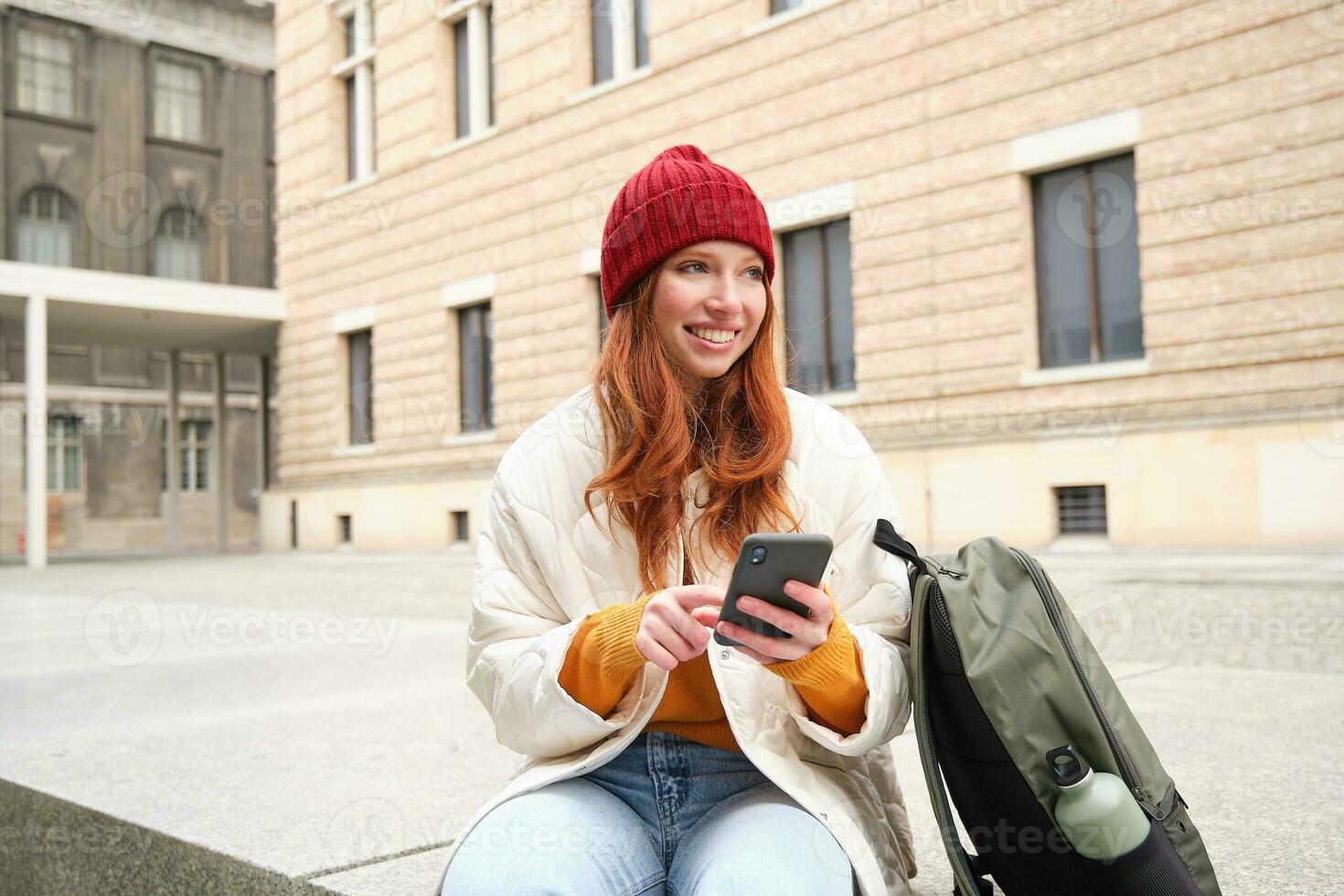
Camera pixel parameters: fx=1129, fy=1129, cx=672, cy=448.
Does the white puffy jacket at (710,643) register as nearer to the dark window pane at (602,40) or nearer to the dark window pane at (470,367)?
the dark window pane at (602,40)

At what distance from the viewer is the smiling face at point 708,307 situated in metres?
1.96

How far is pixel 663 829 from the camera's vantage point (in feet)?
5.75

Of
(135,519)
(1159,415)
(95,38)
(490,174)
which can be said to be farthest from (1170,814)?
(95,38)

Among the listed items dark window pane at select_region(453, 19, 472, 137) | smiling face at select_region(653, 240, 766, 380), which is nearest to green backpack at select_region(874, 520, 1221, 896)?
smiling face at select_region(653, 240, 766, 380)

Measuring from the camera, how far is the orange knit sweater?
1595 mm

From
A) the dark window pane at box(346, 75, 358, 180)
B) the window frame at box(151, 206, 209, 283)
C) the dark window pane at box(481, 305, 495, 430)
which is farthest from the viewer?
the window frame at box(151, 206, 209, 283)

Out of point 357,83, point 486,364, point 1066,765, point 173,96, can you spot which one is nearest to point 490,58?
point 357,83

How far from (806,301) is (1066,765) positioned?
1200 centimetres

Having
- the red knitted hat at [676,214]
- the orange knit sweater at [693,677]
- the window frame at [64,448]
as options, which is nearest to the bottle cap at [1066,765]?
the orange knit sweater at [693,677]

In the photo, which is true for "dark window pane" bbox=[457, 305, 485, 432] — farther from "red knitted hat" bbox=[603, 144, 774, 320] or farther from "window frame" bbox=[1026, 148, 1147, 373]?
"red knitted hat" bbox=[603, 144, 774, 320]

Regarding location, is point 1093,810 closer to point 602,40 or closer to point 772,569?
point 772,569

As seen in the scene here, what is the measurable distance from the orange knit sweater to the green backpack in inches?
4.4

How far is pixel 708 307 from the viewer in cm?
196

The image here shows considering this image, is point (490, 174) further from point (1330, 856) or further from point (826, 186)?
point (1330, 856)
